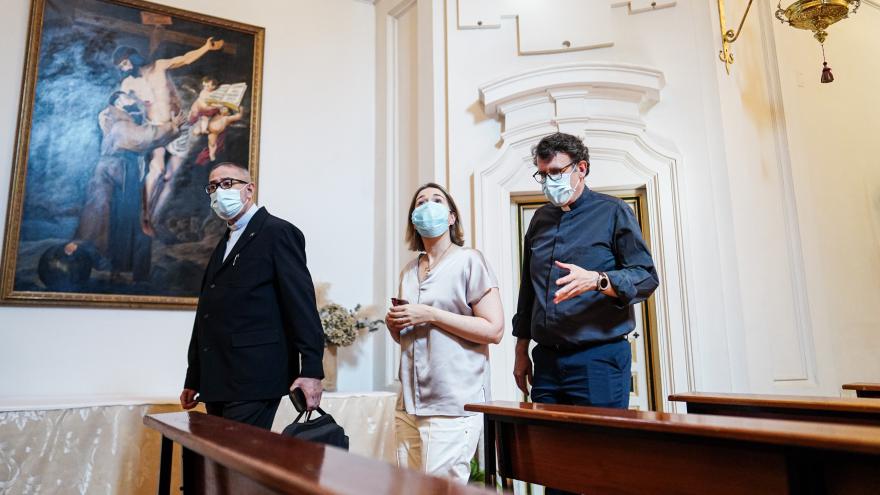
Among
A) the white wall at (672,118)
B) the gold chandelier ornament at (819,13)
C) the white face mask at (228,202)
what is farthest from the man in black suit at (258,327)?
the gold chandelier ornament at (819,13)

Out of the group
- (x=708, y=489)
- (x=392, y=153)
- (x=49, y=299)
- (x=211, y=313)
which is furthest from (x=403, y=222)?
(x=708, y=489)

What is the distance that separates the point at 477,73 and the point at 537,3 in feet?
2.23

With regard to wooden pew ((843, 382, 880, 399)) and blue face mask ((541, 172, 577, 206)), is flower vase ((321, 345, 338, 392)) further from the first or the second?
wooden pew ((843, 382, 880, 399))

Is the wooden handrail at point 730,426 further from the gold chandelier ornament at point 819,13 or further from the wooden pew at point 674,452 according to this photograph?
the gold chandelier ornament at point 819,13

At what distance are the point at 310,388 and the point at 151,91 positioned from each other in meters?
3.38

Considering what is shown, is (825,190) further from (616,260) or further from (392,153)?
(392,153)

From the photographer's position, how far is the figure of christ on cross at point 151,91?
4457mm

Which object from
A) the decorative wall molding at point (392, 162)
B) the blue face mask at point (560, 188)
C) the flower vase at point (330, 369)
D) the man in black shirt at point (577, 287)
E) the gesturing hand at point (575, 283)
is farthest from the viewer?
the decorative wall molding at point (392, 162)

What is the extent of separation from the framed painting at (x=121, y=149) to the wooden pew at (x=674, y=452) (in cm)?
334

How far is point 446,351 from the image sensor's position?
2182mm

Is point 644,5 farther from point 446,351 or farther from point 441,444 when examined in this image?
point 441,444

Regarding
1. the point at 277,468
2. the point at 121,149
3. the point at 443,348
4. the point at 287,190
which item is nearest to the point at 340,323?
the point at 287,190

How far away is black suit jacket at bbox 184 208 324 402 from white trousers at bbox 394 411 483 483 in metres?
0.42

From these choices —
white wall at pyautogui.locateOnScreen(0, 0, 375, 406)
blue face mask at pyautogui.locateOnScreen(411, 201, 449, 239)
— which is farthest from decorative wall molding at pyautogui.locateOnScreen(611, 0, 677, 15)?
blue face mask at pyautogui.locateOnScreen(411, 201, 449, 239)
